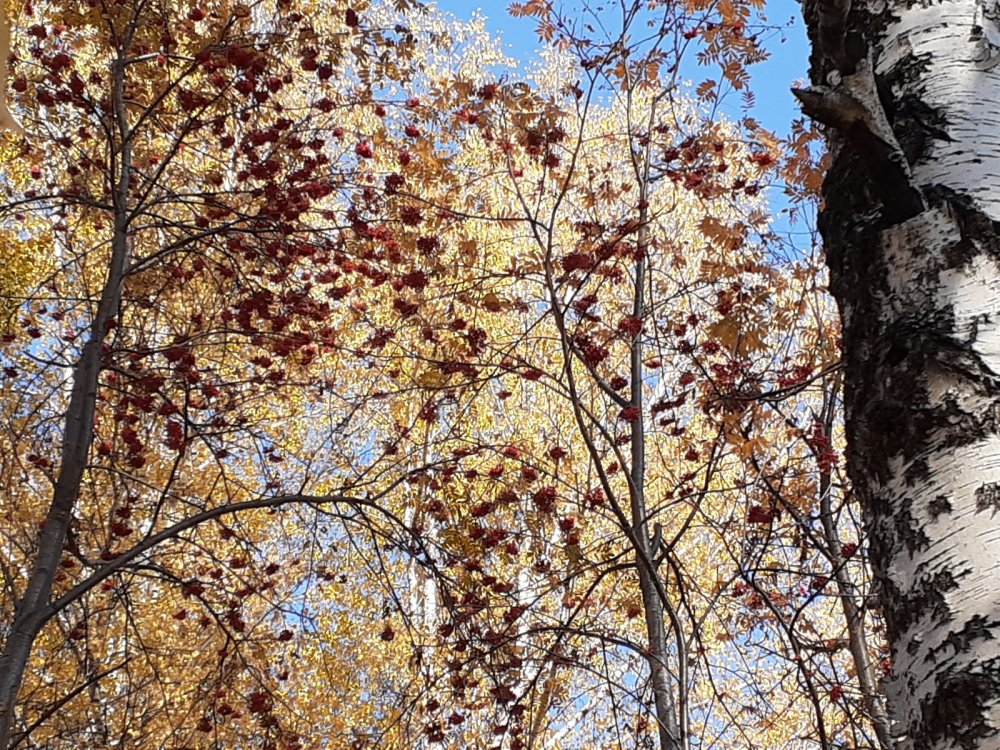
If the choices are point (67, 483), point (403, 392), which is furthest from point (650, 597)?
point (67, 483)

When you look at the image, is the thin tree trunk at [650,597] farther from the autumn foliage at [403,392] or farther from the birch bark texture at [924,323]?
the birch bark texture at [924,323]

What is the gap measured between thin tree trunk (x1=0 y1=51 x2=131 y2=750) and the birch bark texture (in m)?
2.61

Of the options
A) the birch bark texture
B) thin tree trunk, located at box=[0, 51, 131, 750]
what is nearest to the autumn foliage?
thin tree trunk, located at box=[0, 51, 131, 750]

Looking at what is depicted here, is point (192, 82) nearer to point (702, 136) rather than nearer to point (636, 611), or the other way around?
point (702, 136)

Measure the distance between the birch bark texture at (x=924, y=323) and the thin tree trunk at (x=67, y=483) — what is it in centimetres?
261

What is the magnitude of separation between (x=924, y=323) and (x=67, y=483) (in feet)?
9.40

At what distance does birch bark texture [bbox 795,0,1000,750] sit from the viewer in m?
0.89

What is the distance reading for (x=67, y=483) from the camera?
308 centimetres

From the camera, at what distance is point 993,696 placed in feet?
2.71

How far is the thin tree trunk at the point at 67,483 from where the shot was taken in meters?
2.76

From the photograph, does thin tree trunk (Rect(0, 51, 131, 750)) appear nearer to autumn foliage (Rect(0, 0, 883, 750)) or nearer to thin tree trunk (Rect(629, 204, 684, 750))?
autumn foliage (Rect(0, 0, 883, 750))

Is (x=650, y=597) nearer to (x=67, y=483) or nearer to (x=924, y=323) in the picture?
(x=67, y=483)

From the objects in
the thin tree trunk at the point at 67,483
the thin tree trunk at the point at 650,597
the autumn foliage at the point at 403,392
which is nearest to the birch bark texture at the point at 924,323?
the autumn foliage at the point at 403,392

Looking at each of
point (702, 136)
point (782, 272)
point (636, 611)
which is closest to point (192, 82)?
point (702, 136)
